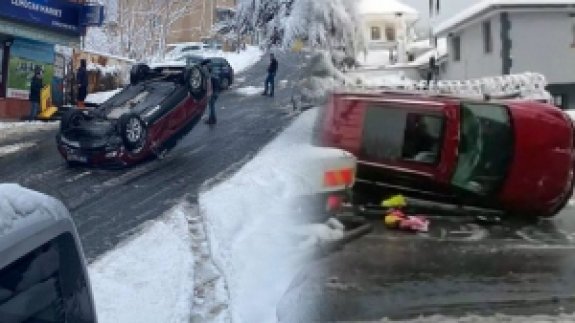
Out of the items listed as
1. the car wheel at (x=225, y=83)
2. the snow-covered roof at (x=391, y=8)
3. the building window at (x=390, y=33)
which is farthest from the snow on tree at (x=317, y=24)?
the building window at (x=390, y=33)

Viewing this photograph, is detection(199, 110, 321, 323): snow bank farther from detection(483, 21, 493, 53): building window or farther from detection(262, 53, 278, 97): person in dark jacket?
detection(483, 21, 493, 53): building window

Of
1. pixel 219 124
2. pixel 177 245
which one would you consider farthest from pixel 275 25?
pixel 177 245

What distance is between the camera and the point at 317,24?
935 inches

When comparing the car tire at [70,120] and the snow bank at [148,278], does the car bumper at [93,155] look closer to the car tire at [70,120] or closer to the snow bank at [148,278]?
the car tire at [70,120]

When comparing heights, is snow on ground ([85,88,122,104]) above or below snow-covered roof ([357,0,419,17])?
below

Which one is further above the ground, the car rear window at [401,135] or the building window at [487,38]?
the building window at [487,38]

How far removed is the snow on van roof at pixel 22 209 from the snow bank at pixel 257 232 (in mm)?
3716

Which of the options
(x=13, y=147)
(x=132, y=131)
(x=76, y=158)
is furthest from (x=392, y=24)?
(x=76, y=158)

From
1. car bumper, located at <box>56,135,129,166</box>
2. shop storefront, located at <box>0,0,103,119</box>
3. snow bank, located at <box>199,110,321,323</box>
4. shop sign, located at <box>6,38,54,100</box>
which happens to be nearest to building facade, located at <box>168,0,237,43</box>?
shop storefront, located at <box>0,0,103,119</box>

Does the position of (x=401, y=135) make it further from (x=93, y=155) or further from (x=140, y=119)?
(x=93, y=155)

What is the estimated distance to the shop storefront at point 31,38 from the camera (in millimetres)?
21688

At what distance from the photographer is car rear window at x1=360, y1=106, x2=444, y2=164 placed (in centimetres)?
1000

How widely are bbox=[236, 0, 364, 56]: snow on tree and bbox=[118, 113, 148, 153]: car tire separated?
10.0 m

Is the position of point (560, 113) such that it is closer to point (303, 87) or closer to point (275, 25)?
point (303, 87)
